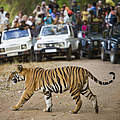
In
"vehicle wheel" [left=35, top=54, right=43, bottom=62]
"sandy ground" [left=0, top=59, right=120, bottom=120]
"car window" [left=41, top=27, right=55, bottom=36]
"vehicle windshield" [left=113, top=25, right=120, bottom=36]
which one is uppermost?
"vehicle windshield" [left=113, top=25, right=120, bottom=36]

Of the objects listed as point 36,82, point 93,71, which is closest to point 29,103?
point 36,82

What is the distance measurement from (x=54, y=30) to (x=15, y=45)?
77.9 inches

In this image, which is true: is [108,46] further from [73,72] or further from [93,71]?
[73,72]

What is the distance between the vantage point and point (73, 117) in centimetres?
671

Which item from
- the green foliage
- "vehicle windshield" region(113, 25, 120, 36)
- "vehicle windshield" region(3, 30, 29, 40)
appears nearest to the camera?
"vehicle windshield" region(113, 25, 120, 36)

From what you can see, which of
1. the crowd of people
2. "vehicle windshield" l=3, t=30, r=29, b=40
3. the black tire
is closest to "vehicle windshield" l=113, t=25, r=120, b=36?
the black tire

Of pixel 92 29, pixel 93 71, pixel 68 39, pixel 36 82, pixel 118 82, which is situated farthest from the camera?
pixel 92 29

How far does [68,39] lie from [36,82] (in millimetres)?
9614

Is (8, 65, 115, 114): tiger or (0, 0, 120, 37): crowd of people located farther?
(0, 0, 120, 37): crowd of people

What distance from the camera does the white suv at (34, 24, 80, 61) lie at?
16.3 metres

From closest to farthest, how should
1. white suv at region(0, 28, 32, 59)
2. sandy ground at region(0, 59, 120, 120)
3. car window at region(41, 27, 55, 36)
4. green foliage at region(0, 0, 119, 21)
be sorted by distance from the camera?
sandy ground at region(0, 59, 120, 120) → white suv at region(0, 28, 32, 59) → car window at region(41, 27, 55, 36) → green foliage at region(0, 0, 119, 21)

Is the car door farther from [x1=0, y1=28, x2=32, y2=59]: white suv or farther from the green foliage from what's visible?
the green foliage

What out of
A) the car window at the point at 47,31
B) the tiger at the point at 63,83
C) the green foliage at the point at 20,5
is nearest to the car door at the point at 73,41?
the car window at the point at 47,31

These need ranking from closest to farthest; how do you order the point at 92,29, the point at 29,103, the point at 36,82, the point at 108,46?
1. the point at 36,82
2. the point at 29,103
3. the point at 108,46
4. the point at 92,29
